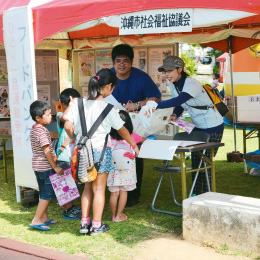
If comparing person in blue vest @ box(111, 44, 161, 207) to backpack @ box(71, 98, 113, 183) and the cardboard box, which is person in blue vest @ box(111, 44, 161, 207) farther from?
the cardboard box

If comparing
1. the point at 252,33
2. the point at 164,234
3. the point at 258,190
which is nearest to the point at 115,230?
the point at 164,234

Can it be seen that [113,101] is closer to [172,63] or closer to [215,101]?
[172,63]

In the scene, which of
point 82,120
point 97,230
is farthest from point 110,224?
point 82,120

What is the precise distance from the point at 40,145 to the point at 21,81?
4.23 feet

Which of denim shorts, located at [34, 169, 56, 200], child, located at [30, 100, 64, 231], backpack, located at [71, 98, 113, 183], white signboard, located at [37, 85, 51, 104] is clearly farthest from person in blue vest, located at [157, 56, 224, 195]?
white signboard, located at [37, 85, 51, 104]

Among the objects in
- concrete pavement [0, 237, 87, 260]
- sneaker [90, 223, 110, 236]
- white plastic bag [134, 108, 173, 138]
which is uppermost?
white plastic bag [134, 108, 173, 138]

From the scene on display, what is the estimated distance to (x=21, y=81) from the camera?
18.7 ft

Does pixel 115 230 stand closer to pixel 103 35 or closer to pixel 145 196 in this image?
pixel 145 196

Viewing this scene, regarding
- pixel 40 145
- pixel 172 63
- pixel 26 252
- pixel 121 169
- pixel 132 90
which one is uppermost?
pixel 172 63

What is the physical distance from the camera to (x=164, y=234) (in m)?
4.61

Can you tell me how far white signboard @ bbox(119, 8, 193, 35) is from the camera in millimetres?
4516

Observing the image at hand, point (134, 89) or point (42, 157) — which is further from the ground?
point (134, 89)

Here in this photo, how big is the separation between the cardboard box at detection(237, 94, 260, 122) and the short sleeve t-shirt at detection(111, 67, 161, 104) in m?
2.45

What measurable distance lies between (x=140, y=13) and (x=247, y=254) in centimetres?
Result: 262
